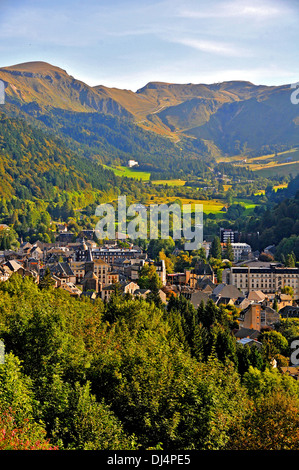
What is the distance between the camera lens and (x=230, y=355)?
34.7 metres

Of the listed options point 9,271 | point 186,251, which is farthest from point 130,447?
point 186,251

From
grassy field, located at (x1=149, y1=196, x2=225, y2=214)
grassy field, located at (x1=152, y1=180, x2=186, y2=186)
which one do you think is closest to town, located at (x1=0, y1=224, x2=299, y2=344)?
grassy field, located at (x1=149, y1=196, x2=225, y2=214)

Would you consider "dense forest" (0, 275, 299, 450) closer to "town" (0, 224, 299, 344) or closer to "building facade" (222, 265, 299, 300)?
"town" (0, 224, 299, 344)

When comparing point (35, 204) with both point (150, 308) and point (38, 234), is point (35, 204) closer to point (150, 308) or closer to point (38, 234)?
point (38, 234)

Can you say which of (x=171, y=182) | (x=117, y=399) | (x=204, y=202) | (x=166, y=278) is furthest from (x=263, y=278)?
(x=171, y=182)

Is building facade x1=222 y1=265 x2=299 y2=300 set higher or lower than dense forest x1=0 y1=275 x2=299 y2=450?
lower

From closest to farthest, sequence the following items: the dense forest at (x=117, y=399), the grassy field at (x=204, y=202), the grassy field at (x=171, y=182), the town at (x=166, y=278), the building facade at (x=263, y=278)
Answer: the dense forest at (x=117, y=399) < the town at (x=166, y=278) < the building facade at (x=263, y=278) < the grassy field at (x=204, y=202) < the grassy field at (x=171, y=182)

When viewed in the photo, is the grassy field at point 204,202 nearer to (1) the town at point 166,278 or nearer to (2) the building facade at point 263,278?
(1) the town at point 166,278

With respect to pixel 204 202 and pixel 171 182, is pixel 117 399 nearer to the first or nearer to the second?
pixel 204 202

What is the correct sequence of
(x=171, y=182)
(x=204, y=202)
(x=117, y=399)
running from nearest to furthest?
(x=117, y=399), (x=204, y=202), (x=171, y=182)

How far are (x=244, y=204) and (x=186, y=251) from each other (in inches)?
2108

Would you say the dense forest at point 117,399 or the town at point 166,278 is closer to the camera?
the dense forest at point 117,399

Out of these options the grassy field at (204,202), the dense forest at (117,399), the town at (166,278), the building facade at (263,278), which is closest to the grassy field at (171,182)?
the grassy field at (204,202)

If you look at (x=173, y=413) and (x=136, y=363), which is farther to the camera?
(x=136, y=363)
